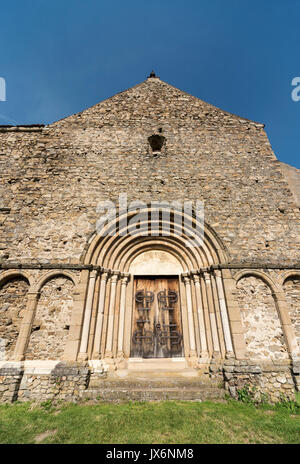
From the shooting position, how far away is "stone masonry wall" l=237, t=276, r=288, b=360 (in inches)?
201

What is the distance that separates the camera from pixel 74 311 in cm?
527

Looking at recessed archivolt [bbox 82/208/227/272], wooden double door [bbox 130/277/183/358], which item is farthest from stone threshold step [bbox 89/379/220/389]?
recessed archivolt [bbox 82/208/227/272]

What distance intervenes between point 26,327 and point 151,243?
394 cm

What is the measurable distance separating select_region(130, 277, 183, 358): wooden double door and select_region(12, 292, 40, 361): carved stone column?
8.54 feet

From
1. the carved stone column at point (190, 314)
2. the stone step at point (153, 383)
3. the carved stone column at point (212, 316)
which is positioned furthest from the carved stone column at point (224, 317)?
the carved stone column at point (190, 314)

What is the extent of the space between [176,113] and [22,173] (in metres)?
6.17

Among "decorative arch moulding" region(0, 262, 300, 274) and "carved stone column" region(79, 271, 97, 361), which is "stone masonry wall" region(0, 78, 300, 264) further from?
"carved stone column" region(79, 271, 97, 361)

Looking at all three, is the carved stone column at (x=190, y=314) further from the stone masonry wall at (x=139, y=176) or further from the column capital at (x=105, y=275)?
the column capital at (x=105, y=275)

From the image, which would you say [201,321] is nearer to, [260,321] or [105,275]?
[260,321]

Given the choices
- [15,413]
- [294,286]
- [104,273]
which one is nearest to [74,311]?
[104,273]

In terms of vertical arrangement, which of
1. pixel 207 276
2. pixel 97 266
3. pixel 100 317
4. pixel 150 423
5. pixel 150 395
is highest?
pixel 97 266

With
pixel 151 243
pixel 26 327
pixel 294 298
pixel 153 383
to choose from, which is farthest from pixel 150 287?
pixel 294 298

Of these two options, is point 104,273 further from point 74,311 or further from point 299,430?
point 299,430

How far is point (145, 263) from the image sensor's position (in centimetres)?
675
